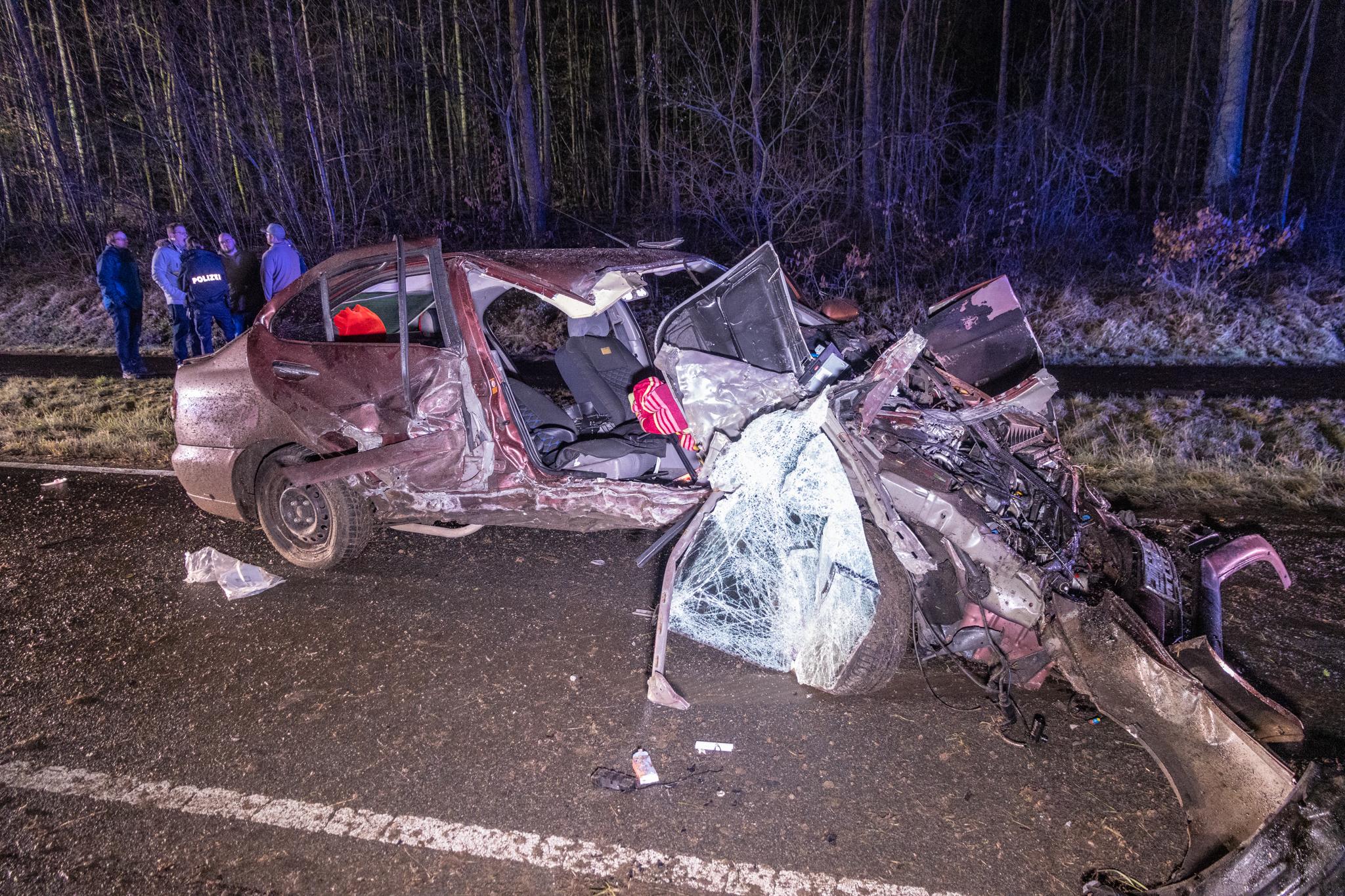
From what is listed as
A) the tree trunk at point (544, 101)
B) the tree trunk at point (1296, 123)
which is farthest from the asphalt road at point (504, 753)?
the tree trunk at point (544, 101)

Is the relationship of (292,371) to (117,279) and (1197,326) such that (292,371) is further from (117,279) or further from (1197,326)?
(1197,326)

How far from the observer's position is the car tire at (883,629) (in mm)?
3037

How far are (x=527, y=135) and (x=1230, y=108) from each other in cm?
1257

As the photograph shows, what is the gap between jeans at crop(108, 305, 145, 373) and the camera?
1000 centimetres

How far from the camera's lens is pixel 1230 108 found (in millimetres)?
13445

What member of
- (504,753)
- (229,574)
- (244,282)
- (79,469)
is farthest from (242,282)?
(504,753)

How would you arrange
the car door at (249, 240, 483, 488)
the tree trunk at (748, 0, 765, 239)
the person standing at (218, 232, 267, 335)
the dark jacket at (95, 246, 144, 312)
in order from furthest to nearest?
the tree trunk at (748, 0, 765, 239) → the person standing at (218, 232, 267, 335) → the dark jacket at (95, 246, 144, 312) → the car door at (249, 240, 483, 488)

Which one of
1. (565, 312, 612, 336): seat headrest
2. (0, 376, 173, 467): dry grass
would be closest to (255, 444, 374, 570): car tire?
(565, 312, 612, 336): seat headrest

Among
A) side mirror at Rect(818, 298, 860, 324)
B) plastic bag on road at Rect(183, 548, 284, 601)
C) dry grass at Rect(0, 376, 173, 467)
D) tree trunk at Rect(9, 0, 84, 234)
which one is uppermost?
tree trunk at Rect(9, 0, 84, 234)

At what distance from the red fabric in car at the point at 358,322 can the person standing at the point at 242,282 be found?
6.73m

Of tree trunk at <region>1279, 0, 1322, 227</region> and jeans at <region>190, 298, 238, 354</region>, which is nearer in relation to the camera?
jeans at <region>190, 298, 238, 354</region>

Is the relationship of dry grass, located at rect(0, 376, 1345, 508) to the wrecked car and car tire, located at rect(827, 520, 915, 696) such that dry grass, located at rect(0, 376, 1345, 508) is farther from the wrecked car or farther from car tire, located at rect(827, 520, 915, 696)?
car tire, located at rect(827, 520, 915, 696)

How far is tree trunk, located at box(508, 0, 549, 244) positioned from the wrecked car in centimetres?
1194

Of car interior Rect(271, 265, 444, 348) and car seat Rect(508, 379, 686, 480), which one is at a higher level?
car interior Rect(271, 265, 444, 348)
